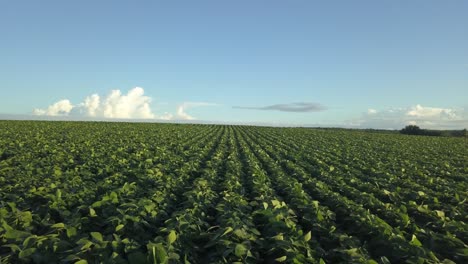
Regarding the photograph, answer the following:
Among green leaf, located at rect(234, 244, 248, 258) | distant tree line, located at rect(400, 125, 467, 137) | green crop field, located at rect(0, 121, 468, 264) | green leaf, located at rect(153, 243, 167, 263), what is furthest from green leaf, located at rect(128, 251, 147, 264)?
distant tree line, located at rect(400, 125, 467, 137)

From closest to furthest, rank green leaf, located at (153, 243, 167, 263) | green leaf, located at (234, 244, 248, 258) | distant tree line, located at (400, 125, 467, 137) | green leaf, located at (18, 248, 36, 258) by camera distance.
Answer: green leaf, located at (153, 243, 167, 263) < green leaf, located at (18, 248, 36, 258) < green leaf, located at (234, 244, 248, 258) < distant tree line, located at (400, 125, 467, 137)

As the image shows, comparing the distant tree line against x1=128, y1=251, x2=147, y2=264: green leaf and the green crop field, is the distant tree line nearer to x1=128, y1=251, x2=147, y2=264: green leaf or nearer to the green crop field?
the green crop field

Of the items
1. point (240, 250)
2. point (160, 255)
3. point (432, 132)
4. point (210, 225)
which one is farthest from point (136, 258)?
point (432, 132)

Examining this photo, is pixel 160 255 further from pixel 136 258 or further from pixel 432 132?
pixel 432 132

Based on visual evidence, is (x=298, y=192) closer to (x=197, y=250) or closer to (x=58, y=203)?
(x=197, y=250)

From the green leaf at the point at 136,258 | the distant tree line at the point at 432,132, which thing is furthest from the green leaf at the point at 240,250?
the distant tree line at the point at 432,132

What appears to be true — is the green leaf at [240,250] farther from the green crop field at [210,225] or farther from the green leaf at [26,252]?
the green leaf at [26,252]

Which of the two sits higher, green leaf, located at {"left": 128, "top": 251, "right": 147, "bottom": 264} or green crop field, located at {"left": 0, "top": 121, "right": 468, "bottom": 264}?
green leaf, located at {"left": 128, "top": 251, "right": 147, "bottom": 264}

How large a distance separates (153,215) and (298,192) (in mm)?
4314

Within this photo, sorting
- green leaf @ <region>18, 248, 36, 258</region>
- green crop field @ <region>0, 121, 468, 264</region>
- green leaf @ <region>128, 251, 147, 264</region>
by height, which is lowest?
green crop field @ <region>0, 121, 468, 264</region>

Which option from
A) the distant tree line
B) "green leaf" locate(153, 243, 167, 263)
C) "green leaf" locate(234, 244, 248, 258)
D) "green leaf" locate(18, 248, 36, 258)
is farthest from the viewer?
the distant tree line

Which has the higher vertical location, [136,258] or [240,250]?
[136,258]

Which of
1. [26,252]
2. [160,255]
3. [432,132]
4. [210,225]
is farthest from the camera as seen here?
[432,132]

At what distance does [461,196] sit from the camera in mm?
10328
